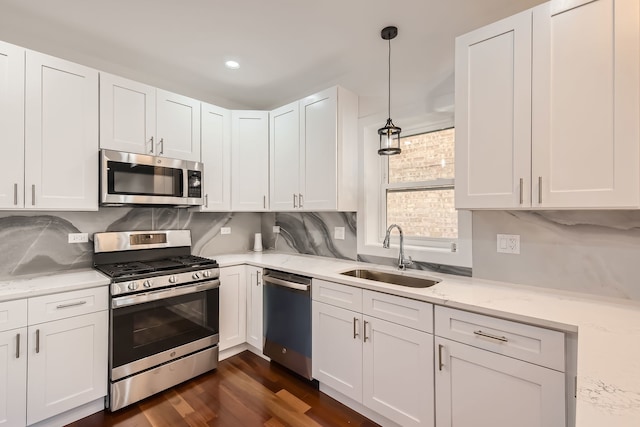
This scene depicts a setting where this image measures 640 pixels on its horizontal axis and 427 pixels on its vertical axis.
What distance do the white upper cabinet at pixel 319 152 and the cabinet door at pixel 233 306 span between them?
30.7 inches

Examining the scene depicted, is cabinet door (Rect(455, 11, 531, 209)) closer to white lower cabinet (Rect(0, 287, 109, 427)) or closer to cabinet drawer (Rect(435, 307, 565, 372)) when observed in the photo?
cabinet drawer (Rect(435, 307, 565, 372))

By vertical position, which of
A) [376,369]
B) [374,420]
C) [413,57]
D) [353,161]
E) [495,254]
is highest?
[413,57]

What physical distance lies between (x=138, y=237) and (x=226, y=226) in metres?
0.90

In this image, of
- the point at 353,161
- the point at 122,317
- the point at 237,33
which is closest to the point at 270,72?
the point at 237,33

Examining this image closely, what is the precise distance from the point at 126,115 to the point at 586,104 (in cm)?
286

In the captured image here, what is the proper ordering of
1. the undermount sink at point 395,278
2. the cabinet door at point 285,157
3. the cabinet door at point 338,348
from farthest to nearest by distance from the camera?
1. the cabinet door at point 285,157
2. the undermount sink at point 395,278
3. the cabinet door at point 338,348

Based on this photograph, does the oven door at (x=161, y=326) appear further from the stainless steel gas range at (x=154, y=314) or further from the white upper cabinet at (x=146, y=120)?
the white upper cabinet at (x=146, y=120)

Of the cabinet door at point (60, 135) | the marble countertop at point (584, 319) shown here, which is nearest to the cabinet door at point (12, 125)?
the cabinet door at point (60, 135)

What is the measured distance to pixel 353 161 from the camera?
2.66m

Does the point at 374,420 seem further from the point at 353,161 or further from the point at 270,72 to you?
the point at 270,72

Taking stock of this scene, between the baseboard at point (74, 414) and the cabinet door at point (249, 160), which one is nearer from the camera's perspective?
the baseboard at point (74, 414)

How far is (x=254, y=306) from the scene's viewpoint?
273cm

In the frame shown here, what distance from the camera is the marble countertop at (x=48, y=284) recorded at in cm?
171

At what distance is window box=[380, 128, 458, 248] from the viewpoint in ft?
7.64
